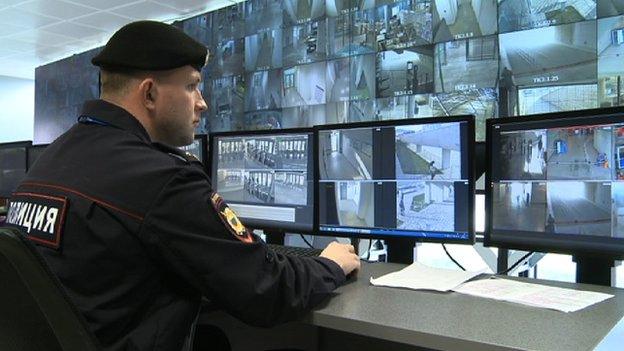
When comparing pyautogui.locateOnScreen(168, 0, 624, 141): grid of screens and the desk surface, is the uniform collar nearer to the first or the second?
the desk surface

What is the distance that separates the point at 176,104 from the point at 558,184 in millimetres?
918

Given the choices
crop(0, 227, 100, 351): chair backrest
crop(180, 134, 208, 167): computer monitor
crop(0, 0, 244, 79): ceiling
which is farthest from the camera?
crop(0, 0, 244, 79): ceiling

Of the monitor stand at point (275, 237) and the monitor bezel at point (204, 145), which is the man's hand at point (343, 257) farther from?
the monitor bezel at point (204, 145)

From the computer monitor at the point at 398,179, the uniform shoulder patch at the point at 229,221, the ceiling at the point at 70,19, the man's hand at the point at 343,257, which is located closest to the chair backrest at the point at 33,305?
the uniform shoulder patch at the point at 229,221

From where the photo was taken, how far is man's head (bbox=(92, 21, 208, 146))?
1.00m

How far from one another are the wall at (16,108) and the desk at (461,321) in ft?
28.9

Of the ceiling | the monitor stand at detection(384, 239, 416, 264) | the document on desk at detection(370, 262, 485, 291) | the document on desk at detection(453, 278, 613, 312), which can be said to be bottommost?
the document on desk at detection(453, 278, 613, 312)

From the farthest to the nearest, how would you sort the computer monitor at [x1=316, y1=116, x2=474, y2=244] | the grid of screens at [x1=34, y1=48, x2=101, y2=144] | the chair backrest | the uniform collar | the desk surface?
1. the grid of screens at [x1=34, y1=48, x2=101, y2=144]
2. the computer monitor at [x1=316, y1=116, x2=474, y2=244]
3. the uniform collar
4. the desk surface
5. the chair backrest

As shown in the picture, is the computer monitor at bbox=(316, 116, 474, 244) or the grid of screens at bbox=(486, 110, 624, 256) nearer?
the grid of screens at bbox=(486, 110, 624, 256)

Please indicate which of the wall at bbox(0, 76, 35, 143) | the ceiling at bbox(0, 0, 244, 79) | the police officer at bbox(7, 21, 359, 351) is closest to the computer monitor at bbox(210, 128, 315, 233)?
the police officer at bbox(7, 21, 359, 351)

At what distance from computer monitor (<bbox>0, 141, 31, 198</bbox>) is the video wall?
191 centimetres

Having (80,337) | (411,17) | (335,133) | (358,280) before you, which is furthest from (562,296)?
(411,17)

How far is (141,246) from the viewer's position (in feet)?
2.72

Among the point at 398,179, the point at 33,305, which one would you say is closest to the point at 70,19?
the point at 398,179
